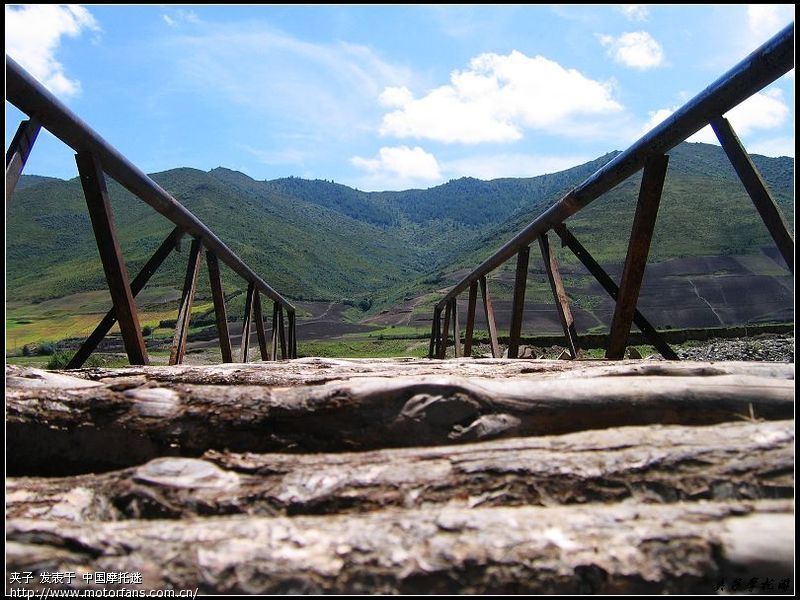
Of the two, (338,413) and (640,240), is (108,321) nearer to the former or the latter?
(338,413)

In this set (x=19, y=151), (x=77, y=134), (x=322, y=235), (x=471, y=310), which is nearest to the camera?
(x=19, y=151)

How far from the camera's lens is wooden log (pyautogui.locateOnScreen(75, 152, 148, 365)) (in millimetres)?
3135

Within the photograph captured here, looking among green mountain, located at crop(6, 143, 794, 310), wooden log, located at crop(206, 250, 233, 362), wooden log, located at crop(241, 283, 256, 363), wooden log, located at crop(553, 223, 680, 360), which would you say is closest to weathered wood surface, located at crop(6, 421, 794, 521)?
wooden log, located at crop(553, 223, 680, 360)

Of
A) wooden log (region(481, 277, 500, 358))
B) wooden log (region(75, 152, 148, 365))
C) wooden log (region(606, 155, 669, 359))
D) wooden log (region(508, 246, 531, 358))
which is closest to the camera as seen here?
wooden log (region(75, 152, 148, 365))

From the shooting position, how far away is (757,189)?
101 inches

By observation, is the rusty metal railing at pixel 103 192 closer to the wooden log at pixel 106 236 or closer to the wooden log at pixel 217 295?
the wooden log at pixel 106 236

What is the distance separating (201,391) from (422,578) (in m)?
1.17

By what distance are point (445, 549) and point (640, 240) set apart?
2608 millimetres

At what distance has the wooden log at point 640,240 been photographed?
3299 millimetres

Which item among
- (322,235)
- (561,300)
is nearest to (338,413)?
(561,300)

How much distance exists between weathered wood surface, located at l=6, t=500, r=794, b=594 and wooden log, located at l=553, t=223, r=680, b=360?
7.71 feet

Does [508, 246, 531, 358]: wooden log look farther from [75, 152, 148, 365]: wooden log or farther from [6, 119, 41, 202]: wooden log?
[6, 119, 41, 202]: wooden log

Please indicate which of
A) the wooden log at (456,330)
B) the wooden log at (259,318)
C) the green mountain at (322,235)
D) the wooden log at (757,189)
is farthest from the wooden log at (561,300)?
the green mountain at (322,235)

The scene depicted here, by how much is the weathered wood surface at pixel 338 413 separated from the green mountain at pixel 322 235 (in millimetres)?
61211
